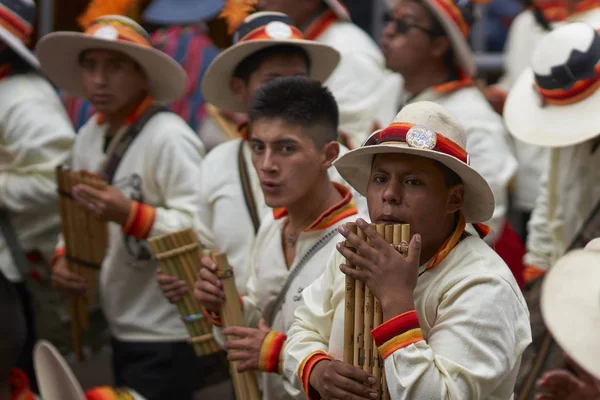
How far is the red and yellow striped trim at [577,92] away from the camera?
4.84 metres

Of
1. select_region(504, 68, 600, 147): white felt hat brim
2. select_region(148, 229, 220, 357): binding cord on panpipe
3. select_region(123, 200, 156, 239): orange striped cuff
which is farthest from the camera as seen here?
select_region(123, 200, 156, 239): orange striped cuff

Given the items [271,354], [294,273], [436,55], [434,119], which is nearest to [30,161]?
[436,55]

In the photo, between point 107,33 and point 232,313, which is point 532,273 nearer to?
point 232,313

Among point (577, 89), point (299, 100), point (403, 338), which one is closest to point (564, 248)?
point (577, 89)

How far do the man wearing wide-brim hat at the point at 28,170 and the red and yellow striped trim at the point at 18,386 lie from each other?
2334 mm

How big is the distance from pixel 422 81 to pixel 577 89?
1236mm

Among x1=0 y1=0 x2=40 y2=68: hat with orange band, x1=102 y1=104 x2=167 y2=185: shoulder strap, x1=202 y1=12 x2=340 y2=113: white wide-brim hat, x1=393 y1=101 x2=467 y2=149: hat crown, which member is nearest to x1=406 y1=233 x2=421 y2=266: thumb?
x1=393 y1=101 x2=467 y2=149: hat crown

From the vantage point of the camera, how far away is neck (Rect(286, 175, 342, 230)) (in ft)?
13.1

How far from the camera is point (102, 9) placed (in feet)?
20.5

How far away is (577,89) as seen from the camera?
15.9ft

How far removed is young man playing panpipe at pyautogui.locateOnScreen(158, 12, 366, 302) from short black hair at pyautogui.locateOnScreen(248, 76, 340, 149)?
0.42 metres

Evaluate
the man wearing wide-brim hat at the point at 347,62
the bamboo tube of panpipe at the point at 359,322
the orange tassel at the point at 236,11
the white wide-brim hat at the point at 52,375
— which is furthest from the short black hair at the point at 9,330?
the man wearing wide-brim hat at the point at 347,62

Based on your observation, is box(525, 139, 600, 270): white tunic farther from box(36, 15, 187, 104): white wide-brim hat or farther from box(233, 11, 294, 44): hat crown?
box(36, 15, 187, 104): white wide-brim hat

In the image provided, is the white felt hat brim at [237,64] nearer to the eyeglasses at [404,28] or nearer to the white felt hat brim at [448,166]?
the eyeglasses at [404,28]
